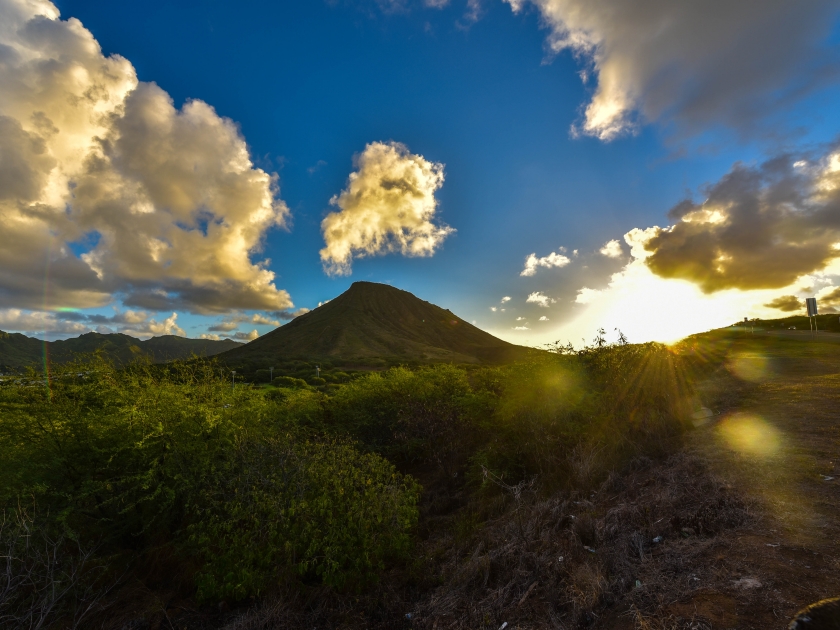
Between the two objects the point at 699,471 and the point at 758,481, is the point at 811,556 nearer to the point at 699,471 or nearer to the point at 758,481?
the point at 758,481

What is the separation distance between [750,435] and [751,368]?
1507 centimetres

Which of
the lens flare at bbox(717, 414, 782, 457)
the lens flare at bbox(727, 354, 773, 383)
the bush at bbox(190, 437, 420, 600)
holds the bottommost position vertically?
the bush at bbox(190, 437, 420, 600)

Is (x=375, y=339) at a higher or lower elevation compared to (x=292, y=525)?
higher

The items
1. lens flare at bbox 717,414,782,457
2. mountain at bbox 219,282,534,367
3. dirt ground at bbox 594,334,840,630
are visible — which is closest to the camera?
dirt ground at bbox 594,334,840,630

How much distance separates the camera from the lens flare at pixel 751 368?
1864 cm

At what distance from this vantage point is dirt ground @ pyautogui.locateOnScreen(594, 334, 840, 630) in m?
4.10

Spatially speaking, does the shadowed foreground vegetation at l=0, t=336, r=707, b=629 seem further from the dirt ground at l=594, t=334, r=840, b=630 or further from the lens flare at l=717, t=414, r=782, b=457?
the lens flare at l=717, t=414, r=782, b=457

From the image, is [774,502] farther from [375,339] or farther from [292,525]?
[375,339]

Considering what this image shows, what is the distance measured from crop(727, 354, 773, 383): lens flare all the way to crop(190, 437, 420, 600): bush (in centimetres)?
1871

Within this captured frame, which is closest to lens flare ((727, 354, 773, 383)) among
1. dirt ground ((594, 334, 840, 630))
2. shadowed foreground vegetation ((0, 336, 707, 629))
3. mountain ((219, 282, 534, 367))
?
dirt ground ((594, 334, 840, 630))

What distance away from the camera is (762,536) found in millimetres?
5410

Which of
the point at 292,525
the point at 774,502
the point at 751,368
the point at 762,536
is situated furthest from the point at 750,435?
the point at 751,368

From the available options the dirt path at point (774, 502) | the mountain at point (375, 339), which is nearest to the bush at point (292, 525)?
the dirt path at point (774, 502)

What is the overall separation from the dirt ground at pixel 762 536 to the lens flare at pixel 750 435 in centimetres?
2
